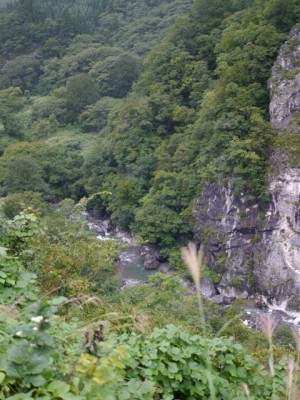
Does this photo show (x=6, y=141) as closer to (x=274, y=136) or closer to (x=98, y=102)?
(x=98, y=102)

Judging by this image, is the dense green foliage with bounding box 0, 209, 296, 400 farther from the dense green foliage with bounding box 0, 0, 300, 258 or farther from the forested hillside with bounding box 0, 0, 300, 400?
the dense green foliage with bounding box 0, 0, 300, 258

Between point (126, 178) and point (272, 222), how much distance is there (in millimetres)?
9431

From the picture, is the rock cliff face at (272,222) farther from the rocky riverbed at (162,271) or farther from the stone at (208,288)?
the rocky riverbed at (162,271)

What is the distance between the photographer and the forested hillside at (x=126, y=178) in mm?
2221

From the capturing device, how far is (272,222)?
1902cm

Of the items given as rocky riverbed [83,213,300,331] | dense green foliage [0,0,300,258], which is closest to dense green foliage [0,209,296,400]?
dense green foliage [0,0,300,258]

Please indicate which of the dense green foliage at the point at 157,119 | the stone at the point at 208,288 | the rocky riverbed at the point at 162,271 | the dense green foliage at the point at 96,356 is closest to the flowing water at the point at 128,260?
the rocky riverbed at the point at 162,271

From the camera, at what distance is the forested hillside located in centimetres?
222

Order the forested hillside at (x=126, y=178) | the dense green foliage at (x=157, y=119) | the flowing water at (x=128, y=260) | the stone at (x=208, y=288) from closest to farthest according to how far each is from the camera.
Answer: the forested hillside at (x=126, y=178) → the stone at (x=208, y=288) → the flowing water at (x=128, y=260) → the dense green foliage at (x=157, y=119)

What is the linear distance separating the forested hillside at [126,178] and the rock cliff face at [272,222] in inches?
25.9

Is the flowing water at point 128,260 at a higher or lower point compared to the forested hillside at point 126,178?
lower

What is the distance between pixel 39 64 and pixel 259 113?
30791 mm

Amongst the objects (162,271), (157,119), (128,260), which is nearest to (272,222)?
(162,271)

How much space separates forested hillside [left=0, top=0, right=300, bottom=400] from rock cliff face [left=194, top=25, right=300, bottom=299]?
0.66m
